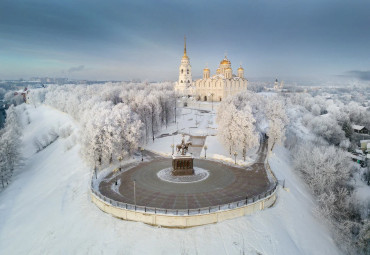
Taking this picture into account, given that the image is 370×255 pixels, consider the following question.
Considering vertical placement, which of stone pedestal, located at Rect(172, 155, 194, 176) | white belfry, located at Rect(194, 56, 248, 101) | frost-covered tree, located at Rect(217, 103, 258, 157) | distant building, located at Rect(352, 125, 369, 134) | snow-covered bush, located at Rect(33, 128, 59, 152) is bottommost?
snow-covered bush, located at Rect(33, 128, 59, 152)

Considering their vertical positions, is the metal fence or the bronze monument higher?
the bronze monument

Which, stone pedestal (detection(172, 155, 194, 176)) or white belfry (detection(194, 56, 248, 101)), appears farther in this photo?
white belfry (detection(194, 56, 248, 101))

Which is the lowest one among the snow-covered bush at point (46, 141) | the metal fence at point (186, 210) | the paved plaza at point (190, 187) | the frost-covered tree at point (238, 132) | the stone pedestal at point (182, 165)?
the snow-covered bush at point (46, 141)

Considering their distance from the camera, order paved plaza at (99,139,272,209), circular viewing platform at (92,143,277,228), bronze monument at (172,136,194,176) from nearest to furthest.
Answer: circular viewing platform at (92,143,277,228) < paved plaza at (99,139,272,209) < bronze monument at (172,136,194,176)

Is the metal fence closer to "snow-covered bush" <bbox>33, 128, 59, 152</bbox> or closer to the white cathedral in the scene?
"snow-covered bush" <bbox>33, 128, 59, 152</bbox>

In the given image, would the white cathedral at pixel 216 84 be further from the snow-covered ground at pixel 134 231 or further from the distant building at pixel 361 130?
the snow-covered ground at pixel 134 231

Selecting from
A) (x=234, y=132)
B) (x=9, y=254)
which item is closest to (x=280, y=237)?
(x=234, y=132)

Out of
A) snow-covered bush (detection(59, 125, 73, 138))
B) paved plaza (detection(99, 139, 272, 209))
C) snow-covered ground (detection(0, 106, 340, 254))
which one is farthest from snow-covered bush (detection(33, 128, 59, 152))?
paved plaza (detection(99, 139, 272, 209))

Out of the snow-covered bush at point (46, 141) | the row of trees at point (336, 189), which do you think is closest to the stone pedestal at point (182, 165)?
the row of trees at point (336, 189)
